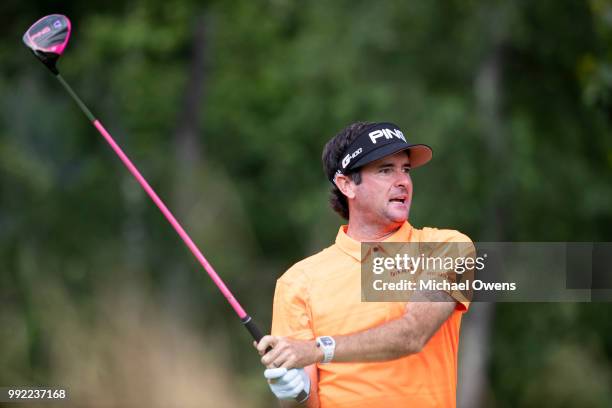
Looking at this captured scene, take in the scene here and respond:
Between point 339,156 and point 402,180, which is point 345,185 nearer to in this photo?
point 339,156

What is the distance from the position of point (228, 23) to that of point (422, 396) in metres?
20.4

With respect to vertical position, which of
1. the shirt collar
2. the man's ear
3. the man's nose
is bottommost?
the shirt collar

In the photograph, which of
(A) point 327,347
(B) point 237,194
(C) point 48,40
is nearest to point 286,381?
(A) point 327,347

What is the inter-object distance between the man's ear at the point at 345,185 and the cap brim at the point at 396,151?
103 mm

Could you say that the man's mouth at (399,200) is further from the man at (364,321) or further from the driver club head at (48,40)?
the driver club head at (48,40)

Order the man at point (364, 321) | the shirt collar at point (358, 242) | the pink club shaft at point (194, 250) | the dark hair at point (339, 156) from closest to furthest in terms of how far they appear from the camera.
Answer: the man at point (364, 321) < the pink club shaft at point (194, 250) < the shirt collar at point (358, 242) < the dark hair at point (339, 156)

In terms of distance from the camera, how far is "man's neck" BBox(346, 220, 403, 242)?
4.77 meters

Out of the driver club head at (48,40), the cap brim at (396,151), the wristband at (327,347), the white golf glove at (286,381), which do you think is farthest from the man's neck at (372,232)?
the driver club head at (48,40)

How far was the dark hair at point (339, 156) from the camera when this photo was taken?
4848mm

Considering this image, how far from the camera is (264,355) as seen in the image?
431cm

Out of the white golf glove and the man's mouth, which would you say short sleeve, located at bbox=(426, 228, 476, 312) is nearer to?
the man's mouth

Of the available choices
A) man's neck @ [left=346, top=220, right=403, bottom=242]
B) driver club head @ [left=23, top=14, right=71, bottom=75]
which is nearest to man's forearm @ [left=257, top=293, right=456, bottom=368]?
man's neck @ [left=346, top=220, right=403, bottom=242]

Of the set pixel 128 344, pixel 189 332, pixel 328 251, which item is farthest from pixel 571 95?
pixel 328 251

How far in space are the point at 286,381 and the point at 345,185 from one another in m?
0.97
